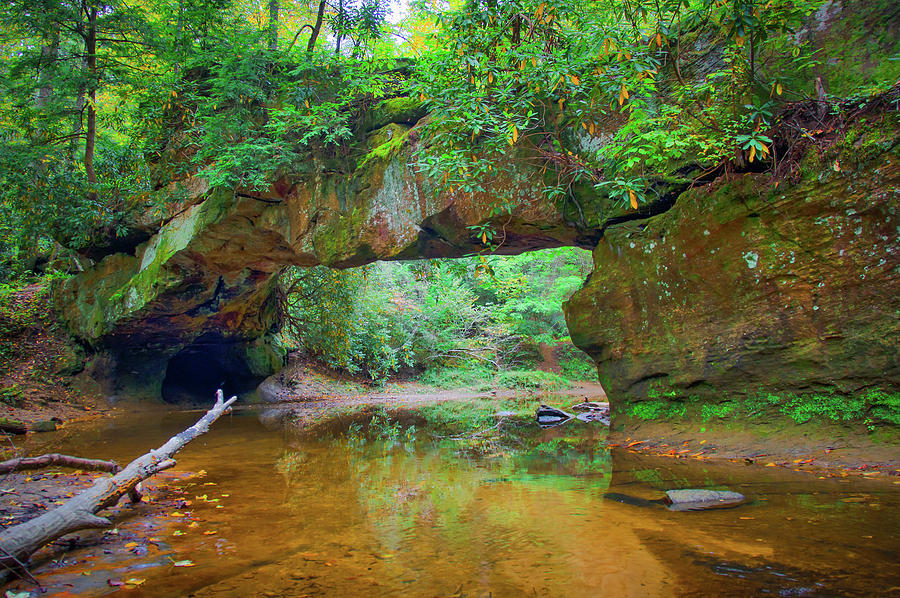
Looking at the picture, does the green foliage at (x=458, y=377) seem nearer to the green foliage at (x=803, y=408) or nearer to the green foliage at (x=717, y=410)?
the green foliage at (x=803, y=408)

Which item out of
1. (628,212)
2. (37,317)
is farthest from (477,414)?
(37,317)

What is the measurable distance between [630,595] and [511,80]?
241 inches

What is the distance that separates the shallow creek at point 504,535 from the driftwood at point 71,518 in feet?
0.56

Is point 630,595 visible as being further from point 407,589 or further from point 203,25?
point 203,25

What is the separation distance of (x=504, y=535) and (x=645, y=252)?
4.69m

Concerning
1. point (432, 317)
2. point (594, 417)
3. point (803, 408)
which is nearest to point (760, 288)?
point (803, 408)

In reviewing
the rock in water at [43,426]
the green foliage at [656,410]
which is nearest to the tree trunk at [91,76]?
the rock in water at [43,426]

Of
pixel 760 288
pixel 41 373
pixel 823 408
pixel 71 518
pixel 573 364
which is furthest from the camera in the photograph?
pixel 573 364

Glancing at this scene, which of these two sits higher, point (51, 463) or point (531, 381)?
point (51, 463)

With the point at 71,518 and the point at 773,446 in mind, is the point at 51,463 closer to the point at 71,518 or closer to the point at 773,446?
the point at 71,518

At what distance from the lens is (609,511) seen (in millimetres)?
3721

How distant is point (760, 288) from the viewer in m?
5.73

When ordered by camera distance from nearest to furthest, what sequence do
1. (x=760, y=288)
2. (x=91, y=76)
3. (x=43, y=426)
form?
(x=760, y=288)
(x=43, y=426)
(x=91, y=76)

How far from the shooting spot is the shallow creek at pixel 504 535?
8.41ft
